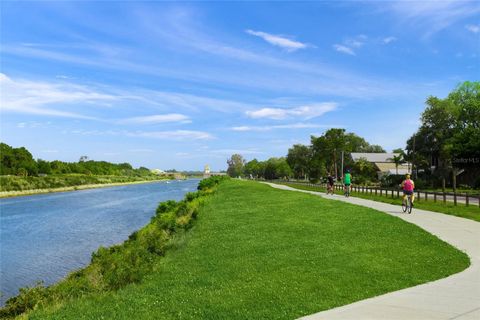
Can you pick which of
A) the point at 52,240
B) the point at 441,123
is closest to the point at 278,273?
the point at 52,240

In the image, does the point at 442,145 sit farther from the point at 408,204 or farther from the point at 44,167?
the point at 44,167

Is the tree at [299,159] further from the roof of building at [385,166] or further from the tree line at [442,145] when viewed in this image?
the roof of building at [385,166]

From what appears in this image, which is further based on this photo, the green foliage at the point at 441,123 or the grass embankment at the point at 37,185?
the grass embankment at the point at 37,185

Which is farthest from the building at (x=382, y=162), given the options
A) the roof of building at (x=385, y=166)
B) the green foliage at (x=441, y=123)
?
the green foliage at (x=441, y=123)

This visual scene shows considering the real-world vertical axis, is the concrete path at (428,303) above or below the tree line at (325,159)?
below

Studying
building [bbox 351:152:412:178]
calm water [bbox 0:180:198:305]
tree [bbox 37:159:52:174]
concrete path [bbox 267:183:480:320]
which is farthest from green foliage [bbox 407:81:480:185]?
tree [bbox 37:159:52:174]

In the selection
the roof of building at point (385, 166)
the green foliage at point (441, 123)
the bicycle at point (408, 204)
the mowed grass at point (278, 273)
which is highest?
the green foliage at point (441, 123)

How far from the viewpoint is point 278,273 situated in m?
9.60

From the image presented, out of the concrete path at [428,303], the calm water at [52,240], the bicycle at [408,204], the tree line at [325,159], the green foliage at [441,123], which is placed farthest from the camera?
the tree line at [325,159]

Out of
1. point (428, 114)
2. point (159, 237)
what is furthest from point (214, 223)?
point (428, 114)

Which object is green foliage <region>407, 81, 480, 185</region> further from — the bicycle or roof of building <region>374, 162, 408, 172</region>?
the bicycle

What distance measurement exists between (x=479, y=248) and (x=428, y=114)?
62.9 metres

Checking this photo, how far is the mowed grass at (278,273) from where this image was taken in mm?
7648

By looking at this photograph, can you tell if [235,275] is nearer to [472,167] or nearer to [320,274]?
[320,274]
